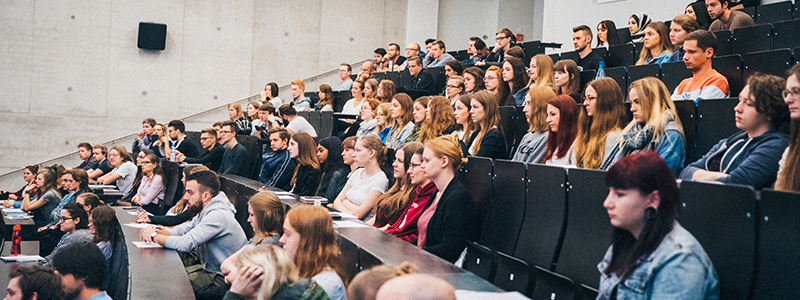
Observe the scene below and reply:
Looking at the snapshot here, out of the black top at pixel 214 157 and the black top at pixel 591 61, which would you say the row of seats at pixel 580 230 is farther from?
the black top at pixel 214 157

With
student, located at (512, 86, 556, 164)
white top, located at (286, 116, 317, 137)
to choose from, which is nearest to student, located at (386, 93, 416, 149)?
student, located at (512, 86, 556, 164)

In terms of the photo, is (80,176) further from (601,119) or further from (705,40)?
(705,40)

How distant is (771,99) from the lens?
7.41 ft


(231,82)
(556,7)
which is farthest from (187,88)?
(556,7)

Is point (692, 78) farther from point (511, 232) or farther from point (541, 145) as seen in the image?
point (511, 232)

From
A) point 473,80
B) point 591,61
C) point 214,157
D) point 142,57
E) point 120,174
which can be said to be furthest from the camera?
point 142,57

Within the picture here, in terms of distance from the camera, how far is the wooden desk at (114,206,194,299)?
9.14 ft

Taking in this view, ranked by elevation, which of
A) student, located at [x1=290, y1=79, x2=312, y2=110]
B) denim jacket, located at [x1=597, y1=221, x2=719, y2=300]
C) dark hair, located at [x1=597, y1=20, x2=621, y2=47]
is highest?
dark hair, located at [x1=597, y1=20, x2=621, y2=47]

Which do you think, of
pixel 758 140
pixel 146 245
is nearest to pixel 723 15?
pixel 758 140

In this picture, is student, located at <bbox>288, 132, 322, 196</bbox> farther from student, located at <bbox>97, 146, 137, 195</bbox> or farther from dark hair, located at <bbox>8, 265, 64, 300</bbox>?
student, located at <bbox>97, 146, 137, 195</bbox>

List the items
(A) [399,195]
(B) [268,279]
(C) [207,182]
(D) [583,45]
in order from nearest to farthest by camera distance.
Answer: (B) [268,279]
(A) [399,195]
(C) [207,182]
(D) [583,45]

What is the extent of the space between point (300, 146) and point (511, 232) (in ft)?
8.37

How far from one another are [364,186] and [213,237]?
0.99 metres

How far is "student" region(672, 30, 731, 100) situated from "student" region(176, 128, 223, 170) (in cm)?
510
